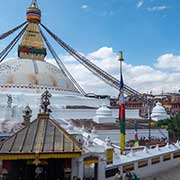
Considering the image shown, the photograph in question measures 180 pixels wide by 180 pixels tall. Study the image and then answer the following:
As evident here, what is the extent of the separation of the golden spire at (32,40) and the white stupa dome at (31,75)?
2.46 metres

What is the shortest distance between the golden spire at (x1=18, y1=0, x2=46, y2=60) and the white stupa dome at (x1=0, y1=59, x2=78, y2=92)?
246 cm

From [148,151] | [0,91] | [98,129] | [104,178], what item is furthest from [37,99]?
[104,178]

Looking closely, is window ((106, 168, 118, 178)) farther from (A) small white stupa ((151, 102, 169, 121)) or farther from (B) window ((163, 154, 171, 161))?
(A) small white stupa ((151, 102, 169, 121))

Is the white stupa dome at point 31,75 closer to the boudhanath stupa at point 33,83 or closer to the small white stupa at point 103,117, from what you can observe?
the boudhanath stupa at point 33,83

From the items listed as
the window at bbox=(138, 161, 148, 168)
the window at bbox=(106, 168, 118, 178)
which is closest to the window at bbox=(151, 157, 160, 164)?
the window at bbox=(138, 161, 148, 168)

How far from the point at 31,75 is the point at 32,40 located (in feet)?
29.8

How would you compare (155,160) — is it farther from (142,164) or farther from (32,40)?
(32,40)

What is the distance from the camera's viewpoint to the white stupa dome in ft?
124

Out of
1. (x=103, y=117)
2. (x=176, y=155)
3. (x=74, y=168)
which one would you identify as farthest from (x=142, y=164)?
(x=103, y=117)

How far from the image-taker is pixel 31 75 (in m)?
38.9

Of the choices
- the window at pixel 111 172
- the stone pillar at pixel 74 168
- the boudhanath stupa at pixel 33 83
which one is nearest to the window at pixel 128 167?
the window at pixel 111 172

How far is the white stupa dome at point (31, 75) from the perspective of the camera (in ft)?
124

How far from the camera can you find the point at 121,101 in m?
19.2

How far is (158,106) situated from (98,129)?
574 inches
